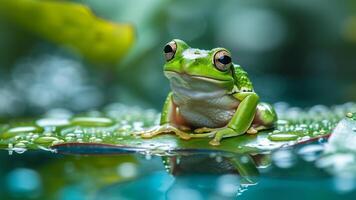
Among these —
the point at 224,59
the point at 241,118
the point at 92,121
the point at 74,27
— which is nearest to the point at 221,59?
the point at 224,59

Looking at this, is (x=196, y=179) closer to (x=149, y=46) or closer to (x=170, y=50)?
(x=170, y=50)

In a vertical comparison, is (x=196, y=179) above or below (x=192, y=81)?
below

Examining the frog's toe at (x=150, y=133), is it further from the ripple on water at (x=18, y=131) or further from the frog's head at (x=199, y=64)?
the ripple on water at (x=18, y=131)

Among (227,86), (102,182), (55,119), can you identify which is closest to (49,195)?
(102,182)

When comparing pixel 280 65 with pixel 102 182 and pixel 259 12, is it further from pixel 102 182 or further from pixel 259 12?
pixel 102 182

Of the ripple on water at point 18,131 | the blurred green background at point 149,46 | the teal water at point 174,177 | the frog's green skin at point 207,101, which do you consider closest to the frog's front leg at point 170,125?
the frog's green skin at point 207,101

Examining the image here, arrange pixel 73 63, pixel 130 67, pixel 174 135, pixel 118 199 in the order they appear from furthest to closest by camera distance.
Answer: pixel 73 63
pixel 130 67
pixel 174 135
pixel 118 199
